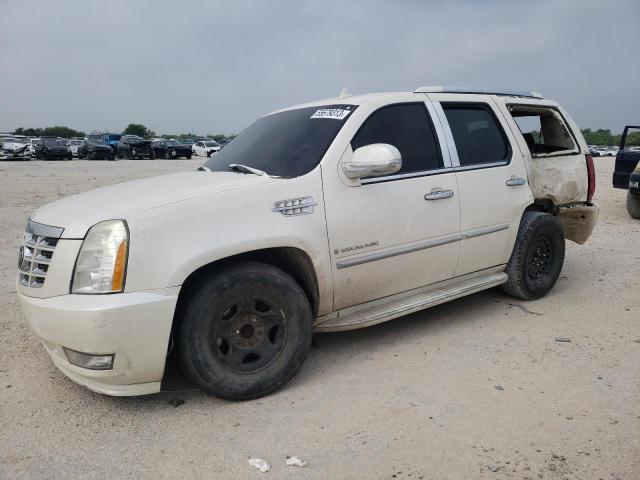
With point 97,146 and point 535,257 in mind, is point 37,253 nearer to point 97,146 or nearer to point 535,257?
point 535,257

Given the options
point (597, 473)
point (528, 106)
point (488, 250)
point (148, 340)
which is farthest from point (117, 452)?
point (528, 106)

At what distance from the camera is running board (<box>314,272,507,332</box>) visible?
3.28 m

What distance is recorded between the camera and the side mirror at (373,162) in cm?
305

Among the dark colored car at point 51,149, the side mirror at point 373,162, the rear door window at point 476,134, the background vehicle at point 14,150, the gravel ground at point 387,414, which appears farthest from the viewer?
the dark colored car at point 51,149

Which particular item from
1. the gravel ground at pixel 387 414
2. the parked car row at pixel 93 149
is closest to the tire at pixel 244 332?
the gravel ground at pixel 387 414

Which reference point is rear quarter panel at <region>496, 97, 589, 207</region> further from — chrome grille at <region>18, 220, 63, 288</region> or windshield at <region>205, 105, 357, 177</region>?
chrome grille at <region>18, 220, 63, 288</region>

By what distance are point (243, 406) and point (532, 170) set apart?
10.2ft

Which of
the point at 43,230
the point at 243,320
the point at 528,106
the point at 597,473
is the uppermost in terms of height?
the point at 528,106

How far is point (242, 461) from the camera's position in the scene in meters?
2.37

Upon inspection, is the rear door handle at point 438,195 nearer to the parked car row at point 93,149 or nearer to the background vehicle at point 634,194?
the background vehicle at point 634,194

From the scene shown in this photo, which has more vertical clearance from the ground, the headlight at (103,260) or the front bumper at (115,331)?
the headlight at (103,260)

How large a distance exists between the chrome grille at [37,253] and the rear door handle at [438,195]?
7.52 feet

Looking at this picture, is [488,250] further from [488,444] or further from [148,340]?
[148,340]

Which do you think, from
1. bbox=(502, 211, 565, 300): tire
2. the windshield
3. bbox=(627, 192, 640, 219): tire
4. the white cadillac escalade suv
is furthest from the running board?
bbox=(627, 192, 640, 219): tire
